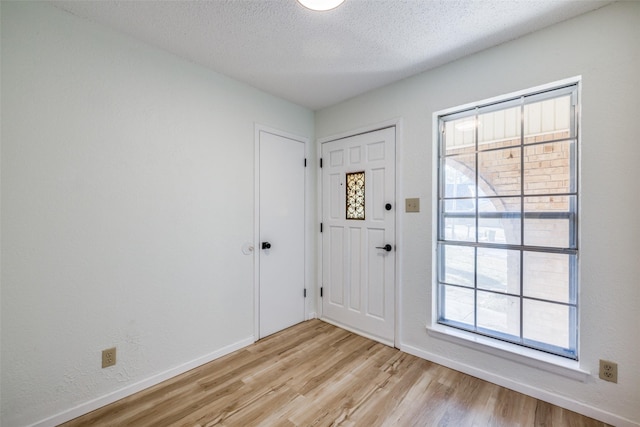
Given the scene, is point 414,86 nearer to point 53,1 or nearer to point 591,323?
point 591,323

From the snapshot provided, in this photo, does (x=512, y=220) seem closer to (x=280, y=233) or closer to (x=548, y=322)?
(x=548, y=322)

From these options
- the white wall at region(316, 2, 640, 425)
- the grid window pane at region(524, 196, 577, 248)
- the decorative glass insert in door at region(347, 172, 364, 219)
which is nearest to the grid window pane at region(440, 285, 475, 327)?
the white wall at region(316, 2, 640, 425)

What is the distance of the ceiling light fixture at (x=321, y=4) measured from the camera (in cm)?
151

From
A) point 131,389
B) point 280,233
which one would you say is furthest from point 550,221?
point 131,389

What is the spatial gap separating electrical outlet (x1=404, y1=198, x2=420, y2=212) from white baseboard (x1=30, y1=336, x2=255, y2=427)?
77.2 inches

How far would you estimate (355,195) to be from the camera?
9.40 feet

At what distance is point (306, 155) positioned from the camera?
3141 millimetres

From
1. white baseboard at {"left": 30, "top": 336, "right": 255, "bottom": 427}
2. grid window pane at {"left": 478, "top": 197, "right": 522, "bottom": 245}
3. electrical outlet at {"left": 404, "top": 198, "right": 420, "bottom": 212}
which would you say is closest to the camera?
white baseboard at {"left": 30, "top": 336, "right": 255, "bottom": 427}

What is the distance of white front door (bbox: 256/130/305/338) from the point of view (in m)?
2.71

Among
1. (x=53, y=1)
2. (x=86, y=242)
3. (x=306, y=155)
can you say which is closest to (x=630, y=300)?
(x=306, y=155)

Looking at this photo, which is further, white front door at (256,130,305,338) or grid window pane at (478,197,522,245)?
white front door at (256,130,305,338)

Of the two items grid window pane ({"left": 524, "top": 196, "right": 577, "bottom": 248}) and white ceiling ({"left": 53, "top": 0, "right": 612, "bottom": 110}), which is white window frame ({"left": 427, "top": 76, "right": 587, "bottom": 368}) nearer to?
grid window pane ({"left": 524, "top": 196, "right": 577, "bottom": 248})

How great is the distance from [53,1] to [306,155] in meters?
2.17

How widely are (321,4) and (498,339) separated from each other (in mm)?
2585
